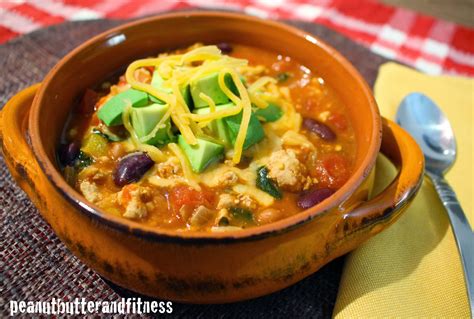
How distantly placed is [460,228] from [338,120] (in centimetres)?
72

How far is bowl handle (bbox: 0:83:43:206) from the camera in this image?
1789mm

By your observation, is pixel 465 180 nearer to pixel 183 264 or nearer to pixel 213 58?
pixel 213 58

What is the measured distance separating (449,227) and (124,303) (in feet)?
4.64

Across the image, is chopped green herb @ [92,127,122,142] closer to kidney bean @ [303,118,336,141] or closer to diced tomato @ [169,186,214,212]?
diced tomato @ [169,186,214,212]

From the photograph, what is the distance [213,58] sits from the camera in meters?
2.30

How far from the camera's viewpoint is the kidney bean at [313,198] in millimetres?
1901

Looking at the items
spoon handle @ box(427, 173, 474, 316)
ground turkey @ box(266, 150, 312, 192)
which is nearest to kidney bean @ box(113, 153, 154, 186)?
ground turkey @ box(266, 150, 312, 192)

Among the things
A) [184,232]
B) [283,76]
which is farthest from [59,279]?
[283,76]

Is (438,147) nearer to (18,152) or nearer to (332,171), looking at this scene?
(332,171)

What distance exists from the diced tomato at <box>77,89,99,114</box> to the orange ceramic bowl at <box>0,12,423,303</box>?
0.06 meters

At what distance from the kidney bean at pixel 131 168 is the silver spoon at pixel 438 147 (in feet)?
4.34

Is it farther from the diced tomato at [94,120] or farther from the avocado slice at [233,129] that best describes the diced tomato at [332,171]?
the diced tomato at [94,120]

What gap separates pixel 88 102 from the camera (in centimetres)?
233

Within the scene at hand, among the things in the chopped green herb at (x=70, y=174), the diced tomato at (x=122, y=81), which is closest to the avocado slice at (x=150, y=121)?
the chopped green herb at (x=70, y=174)
